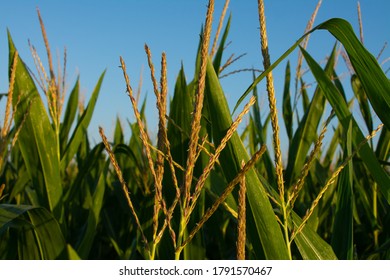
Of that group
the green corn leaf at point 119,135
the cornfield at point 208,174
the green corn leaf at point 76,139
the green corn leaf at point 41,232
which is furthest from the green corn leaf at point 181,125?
the green corn leaf at point 119,135

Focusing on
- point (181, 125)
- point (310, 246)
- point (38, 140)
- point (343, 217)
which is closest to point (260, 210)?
point (310, 246)

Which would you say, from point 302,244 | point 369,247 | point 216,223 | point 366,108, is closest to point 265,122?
point 366,108

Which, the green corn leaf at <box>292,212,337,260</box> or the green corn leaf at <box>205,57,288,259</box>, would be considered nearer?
the green corn leaf at <box>205,57,288,259</box>

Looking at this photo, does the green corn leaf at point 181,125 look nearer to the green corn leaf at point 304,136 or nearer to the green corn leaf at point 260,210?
the green corn leaf at point 260,210

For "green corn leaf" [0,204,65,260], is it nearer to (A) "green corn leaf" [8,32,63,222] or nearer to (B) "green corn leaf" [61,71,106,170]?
(A) "green corn leaf" [8,32,63,222]

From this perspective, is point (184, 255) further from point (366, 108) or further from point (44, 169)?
point (366, 108)

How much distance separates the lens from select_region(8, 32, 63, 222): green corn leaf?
1617 millimetres

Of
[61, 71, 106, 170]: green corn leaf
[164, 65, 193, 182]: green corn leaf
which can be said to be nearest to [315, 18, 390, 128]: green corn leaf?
[164, 65, 193, 182]: green corn leaf

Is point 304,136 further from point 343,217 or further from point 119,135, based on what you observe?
point 119,135

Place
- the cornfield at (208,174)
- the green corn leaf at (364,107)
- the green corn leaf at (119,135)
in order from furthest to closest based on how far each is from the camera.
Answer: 1. the green corn leaf at (119,135)
2. the green corn leaf at (364,107)
3. the cornfield at (208,174)

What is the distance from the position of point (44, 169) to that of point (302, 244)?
3.08 feet

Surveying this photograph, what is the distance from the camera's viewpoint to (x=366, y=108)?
6.97 feet

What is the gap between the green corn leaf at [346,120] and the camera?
112 centimetres
